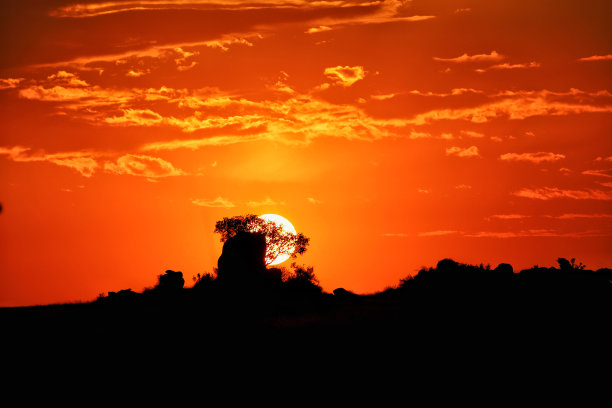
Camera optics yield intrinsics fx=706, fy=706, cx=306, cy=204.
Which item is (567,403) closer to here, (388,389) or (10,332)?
(388,389)

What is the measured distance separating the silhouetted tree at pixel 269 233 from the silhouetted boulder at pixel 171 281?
15.8 meters

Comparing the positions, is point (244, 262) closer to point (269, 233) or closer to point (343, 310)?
point (343, 310)

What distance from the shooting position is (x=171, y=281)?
175ft

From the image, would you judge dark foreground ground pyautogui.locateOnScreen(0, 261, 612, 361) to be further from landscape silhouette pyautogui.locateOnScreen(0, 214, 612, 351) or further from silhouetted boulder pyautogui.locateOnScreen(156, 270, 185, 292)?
silhouetted boulder pyautogui.locateOnScreen(156, 270, 185, 292)

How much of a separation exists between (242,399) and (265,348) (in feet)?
18.8

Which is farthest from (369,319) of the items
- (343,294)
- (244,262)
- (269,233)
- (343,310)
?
(269,233)

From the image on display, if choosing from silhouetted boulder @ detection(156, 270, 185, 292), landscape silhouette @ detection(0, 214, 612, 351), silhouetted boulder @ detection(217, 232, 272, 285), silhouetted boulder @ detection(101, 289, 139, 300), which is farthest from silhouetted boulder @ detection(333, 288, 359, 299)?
silhouetted boulder @ detection(101, 289, 139, 300)

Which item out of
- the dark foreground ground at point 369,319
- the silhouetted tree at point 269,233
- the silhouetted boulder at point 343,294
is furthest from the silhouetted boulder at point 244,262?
the silhouetted tree at point 269,233

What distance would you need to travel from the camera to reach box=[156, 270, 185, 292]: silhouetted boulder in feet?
172

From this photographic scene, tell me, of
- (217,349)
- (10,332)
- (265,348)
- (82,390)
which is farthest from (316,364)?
(10,332)

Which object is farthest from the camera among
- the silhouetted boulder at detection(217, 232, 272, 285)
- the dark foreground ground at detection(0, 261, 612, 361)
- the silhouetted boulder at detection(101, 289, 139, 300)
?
the silhouetted boulder at detection(217, 232, 272, 285)

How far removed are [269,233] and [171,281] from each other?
19.3 metres

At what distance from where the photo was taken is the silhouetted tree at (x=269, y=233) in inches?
2771

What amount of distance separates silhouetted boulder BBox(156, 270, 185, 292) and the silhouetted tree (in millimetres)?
15813
